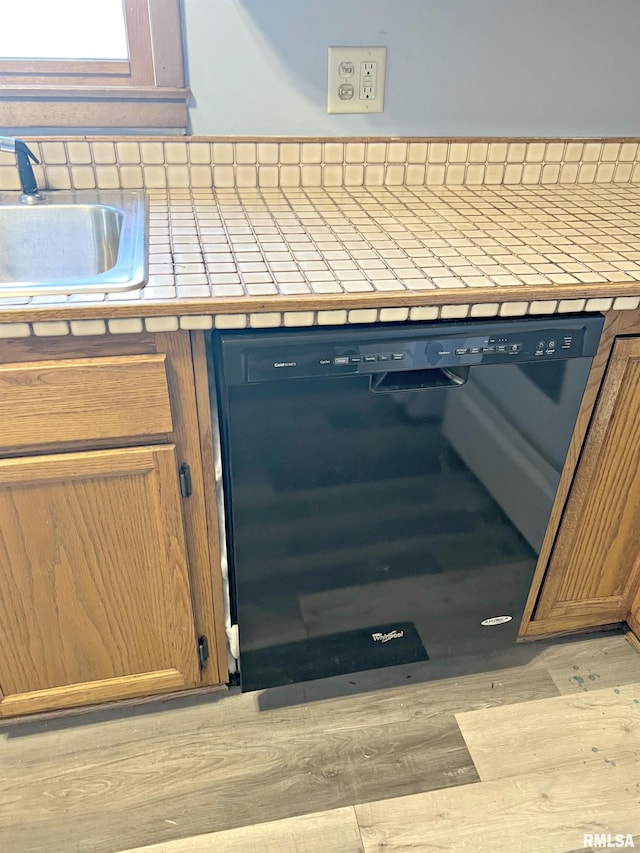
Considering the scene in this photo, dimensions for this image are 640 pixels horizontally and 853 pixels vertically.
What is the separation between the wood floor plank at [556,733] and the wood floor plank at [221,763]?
3 cm

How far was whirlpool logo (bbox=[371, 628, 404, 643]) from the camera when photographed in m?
1.33

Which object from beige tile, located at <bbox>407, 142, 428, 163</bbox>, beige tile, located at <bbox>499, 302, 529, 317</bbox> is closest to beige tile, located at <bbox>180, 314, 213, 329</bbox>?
beige tile, located at <bbox>499, 302, 529, 317</bbox>

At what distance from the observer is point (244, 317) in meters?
0.92

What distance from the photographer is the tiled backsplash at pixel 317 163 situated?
4.33 feet

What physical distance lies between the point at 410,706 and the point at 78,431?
96 cm

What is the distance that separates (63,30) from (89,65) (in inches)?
3.8

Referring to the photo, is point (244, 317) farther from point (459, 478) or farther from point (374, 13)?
point (374, 13)

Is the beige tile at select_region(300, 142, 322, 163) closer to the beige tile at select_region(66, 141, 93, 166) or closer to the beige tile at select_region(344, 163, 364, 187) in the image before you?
the beige tile at select_region(344, 163, 364, 187)

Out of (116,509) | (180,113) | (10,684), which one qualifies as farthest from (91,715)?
(180,113)

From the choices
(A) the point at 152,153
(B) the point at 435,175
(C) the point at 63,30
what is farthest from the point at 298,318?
(C) the point at 63,30

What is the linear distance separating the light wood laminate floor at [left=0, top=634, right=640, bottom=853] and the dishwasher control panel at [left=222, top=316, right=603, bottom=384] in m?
0.83

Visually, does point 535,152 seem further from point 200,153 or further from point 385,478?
point 385,478

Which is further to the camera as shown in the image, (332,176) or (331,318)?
(332,176)

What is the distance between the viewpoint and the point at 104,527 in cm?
108
